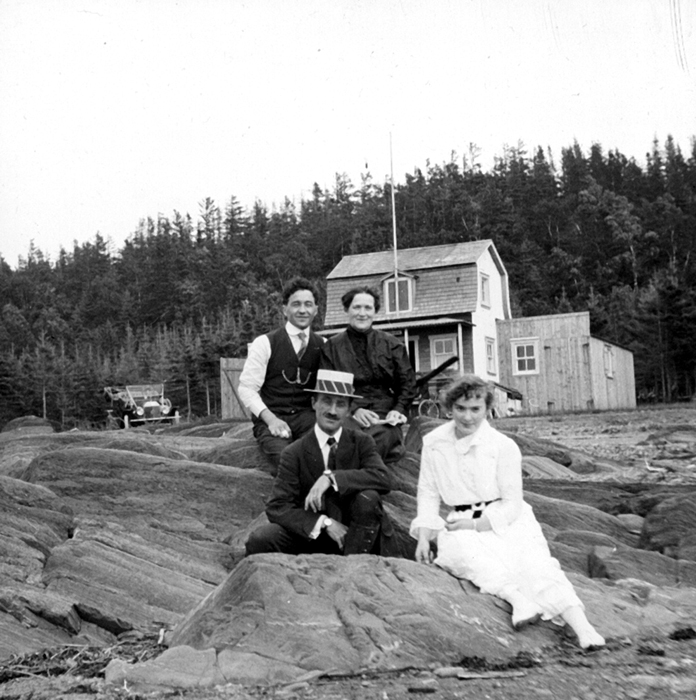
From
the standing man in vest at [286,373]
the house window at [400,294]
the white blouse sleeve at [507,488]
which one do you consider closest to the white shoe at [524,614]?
the white blouse sleeve at [507,488]

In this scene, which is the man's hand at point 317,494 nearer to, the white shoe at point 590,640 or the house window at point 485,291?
the white shoe at point 590,640

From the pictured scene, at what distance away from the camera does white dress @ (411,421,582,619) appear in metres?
5.21

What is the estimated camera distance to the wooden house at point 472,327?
103ft

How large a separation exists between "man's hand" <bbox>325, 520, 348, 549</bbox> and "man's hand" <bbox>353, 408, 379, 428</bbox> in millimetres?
1457

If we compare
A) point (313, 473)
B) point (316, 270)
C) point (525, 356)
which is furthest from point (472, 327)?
point (316, 270)

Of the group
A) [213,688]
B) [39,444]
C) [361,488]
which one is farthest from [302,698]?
[39,444]

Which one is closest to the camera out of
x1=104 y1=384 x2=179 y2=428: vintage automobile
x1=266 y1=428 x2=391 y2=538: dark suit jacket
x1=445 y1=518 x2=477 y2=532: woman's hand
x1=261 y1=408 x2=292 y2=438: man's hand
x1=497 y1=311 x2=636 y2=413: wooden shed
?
x1=445 y1=518 x2=477 y2=532: woman's hand

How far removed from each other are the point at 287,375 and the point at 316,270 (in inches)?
2721

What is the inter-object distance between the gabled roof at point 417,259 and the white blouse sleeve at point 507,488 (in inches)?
1063

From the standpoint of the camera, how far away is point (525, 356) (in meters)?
33.0

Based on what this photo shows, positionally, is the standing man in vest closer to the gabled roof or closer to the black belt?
the black belt

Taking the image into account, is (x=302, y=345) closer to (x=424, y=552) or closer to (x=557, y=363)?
(x=424, y=552)

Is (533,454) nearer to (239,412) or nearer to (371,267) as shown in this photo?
(239,412)

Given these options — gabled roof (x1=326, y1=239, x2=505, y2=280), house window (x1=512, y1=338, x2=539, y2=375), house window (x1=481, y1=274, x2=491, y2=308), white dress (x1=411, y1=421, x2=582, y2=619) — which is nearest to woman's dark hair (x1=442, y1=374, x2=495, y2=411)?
white dress (x1=411, y1=421, x2=582, y2=619)
